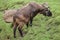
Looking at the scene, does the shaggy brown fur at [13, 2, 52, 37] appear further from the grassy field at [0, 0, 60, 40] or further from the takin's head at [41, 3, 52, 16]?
the grassy field at [0, 0, 60, 40]

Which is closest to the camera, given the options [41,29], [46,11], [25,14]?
[25,14]

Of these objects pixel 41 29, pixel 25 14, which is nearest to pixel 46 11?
pixel 41 29

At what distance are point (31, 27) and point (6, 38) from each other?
1.05 metres

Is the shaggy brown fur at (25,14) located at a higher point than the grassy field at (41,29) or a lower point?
higher

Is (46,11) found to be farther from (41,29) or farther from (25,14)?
(25,14)

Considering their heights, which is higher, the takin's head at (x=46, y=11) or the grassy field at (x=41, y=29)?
the takin's head at (x=46, y=11)

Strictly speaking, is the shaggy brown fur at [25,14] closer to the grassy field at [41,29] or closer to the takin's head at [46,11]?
the takin's head at [46,11]

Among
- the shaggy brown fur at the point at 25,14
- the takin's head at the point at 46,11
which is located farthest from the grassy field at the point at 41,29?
the shaggy brown fur at the point at 25,14

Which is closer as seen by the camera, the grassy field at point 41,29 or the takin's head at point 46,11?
the grassy field at point 41,29

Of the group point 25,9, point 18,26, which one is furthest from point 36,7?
point 18,26

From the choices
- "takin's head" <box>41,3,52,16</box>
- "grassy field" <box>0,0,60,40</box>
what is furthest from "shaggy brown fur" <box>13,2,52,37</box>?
"grassy field" <box>0,0,60,40</box>

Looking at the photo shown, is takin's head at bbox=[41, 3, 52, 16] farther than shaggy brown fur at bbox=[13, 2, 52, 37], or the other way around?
takin's head at bbox=[41, 3, 52, 16]

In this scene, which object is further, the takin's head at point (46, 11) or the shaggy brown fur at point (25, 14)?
the takin's head at point (46, 11)

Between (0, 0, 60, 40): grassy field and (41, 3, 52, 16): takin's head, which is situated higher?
(41, 3, 52, 16): takin's head
